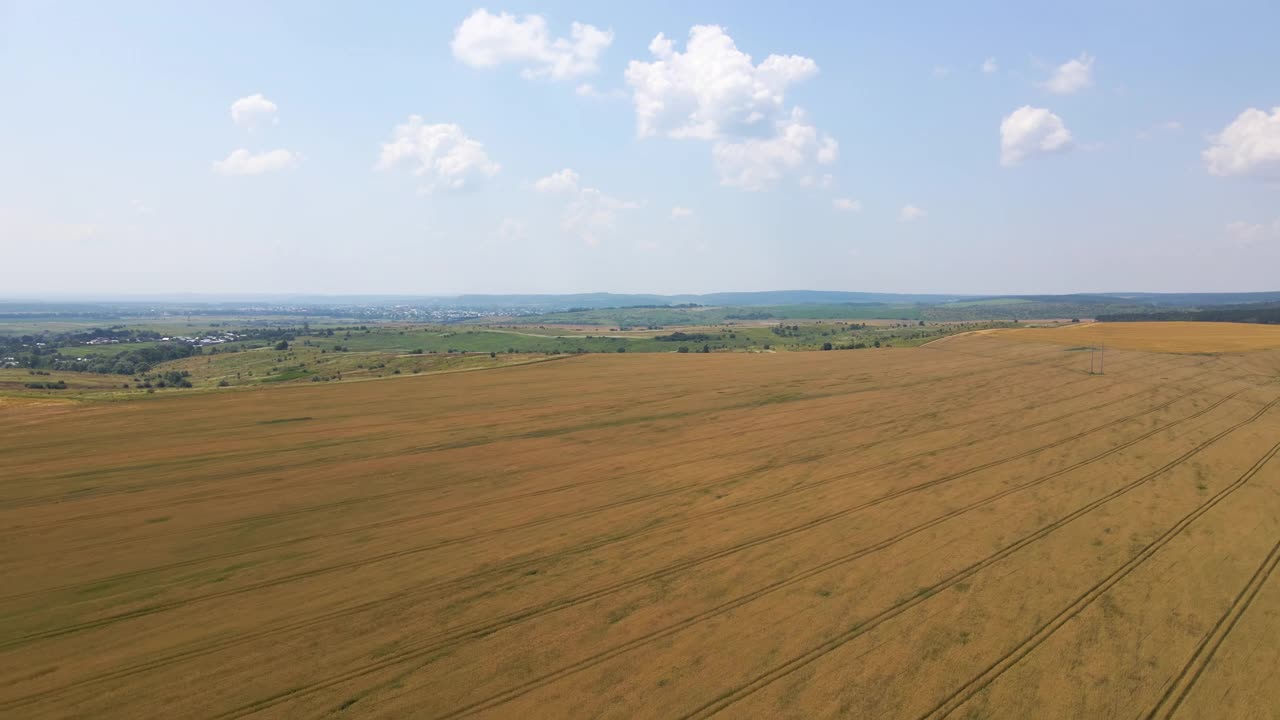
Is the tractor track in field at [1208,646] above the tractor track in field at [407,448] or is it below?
below

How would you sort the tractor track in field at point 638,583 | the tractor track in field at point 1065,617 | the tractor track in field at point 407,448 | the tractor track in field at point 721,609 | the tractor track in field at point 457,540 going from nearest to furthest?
the tractor track in field at point 1065,617 < the tractor track in field at point 721,609 < the tractor track in field at point 638,583 < the tractor track in field at point 457,540 < the tractor track in field at point 407,448

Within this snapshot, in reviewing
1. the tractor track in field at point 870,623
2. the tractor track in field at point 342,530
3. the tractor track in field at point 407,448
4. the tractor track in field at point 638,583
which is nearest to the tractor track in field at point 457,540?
the tractor track in field at point 638,583

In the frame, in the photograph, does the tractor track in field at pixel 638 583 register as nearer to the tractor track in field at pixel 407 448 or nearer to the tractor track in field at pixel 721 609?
the tractor track in field at pixel 721 609

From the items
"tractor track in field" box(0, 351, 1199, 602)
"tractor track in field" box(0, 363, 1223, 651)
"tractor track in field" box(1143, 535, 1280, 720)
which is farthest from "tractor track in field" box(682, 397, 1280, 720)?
"tractor track in field" box(0, 351, 1199, 602)

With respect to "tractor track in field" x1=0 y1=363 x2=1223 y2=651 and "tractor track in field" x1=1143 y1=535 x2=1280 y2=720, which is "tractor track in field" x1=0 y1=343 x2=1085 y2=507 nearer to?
"tractor track in field" x1=0 y1=363 x2=1223 y2=651

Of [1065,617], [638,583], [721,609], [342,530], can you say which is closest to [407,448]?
[342,530]

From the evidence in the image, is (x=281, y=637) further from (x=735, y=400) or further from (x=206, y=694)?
(x=735, y=400)
